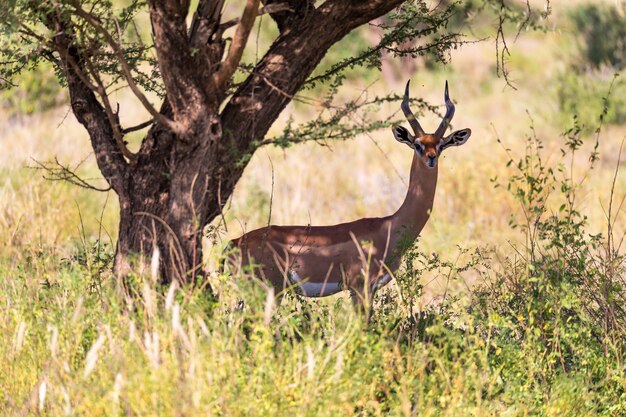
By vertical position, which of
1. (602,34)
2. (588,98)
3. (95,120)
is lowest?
(95,120)

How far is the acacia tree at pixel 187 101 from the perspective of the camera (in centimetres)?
534

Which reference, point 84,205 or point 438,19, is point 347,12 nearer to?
point 438,19

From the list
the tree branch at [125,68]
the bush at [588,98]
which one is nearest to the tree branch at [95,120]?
the tree branch at [125,68]

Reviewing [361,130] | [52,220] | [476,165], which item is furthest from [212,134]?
[476,165]

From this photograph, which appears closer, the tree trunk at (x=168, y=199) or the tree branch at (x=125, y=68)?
the tree branch at (x=125, y=68)

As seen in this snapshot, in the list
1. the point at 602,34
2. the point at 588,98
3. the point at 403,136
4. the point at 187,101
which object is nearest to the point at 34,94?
the point at 588,98

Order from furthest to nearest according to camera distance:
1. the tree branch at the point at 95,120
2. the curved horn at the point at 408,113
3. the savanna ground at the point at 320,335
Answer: the curved horn at the point at 408,113 → the tree branch at the point at 95,120 → the savanna ground at the point at 320,335

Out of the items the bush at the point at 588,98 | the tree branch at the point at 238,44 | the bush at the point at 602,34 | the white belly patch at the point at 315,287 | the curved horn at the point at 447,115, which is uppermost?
the bush at the point at 602,34

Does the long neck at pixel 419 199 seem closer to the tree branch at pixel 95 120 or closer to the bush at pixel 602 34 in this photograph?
the tree branch at pixel 95 120

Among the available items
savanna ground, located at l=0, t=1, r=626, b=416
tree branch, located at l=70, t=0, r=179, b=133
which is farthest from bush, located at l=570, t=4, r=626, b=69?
tree branch, located at l=70, t=0, r=179, b=133

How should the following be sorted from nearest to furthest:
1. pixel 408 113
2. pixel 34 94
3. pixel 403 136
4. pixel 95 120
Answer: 1. pixel 95 120
2. pixel 408 113
3. pixel 403 136
4. pixel 34 94

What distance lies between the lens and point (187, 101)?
17.7ft

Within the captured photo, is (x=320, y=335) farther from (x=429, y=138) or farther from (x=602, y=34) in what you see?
(x=602, y=34)

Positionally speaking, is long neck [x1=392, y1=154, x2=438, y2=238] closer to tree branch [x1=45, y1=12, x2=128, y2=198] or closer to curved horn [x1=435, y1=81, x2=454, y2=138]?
curved horn [x1=435, y1=81, x2=454, y2=138]
